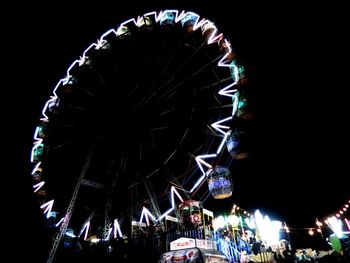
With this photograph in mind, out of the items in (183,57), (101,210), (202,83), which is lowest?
(101,210)

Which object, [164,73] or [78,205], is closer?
[164,73]

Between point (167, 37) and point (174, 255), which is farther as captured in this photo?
point (167, 37)

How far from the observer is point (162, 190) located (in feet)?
51.7

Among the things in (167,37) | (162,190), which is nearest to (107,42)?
(167,37)

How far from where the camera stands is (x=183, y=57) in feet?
53.7

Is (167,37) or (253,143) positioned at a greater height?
(167,37)

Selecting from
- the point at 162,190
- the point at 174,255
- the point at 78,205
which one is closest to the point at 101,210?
the point at 78,205

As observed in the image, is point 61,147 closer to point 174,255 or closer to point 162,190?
point 162,190

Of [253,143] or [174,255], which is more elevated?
[253,143]

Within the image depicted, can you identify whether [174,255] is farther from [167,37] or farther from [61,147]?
[167,37]

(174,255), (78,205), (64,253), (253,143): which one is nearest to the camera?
(174,255)

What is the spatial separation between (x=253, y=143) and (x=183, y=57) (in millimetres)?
7153

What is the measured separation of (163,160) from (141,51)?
23.0 ft

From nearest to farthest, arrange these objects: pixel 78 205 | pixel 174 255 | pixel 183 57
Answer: pixel 174 255 → pixel 183 57 → pixel 78 205
